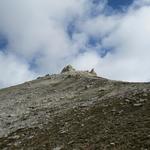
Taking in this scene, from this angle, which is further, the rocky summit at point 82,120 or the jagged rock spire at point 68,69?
the jagged rock spire at point 68,69

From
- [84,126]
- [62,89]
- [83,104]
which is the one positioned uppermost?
[62,89]

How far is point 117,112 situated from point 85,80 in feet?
59.0

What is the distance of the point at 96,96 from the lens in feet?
109

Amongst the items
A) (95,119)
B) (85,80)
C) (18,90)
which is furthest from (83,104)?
(18,90)

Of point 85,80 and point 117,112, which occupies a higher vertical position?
point 85,80

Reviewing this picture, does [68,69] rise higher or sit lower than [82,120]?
higher

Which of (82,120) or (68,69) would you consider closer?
(82,120)

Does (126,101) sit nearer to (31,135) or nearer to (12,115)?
(31,135)

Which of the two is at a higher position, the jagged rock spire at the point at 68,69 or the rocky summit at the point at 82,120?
the jagged rock spire at the point at 68,69

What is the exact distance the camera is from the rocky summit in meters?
21.6

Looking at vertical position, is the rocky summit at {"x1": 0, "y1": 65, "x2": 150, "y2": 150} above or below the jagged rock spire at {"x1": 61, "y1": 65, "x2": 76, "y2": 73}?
below

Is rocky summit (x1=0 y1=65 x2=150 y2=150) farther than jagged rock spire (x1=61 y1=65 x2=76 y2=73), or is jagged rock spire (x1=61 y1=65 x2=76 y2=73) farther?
jagged rock spire (x1=61 y1=65 x2=76 y2=73)

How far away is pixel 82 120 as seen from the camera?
26.0 metres

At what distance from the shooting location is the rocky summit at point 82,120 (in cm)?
2156
